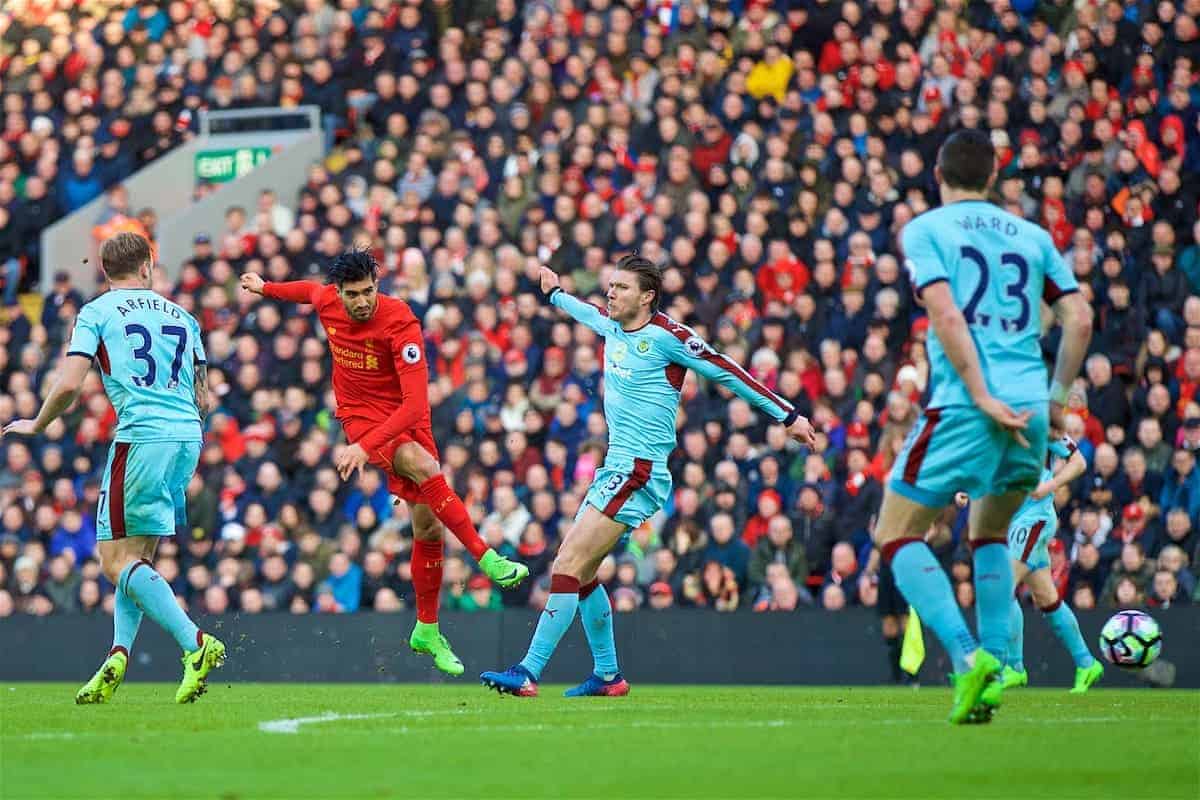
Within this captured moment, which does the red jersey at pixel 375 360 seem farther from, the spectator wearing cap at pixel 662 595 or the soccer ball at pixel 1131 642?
Answer: the spectator wearing cap at pixel 662 595

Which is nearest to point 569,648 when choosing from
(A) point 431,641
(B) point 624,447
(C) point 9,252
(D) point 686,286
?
(D) point 686,286

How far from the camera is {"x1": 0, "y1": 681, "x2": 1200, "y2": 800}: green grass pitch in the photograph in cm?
680

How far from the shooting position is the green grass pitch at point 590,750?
22.3ft

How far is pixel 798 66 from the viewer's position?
20.5 m

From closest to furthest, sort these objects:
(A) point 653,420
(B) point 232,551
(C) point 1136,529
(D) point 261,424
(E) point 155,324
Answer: (E) point 155,324 → (A) point 653,420 → (C) point 1136,529 → (B) point 232,551 → (D) point 261,424

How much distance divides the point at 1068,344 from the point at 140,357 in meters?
5.06

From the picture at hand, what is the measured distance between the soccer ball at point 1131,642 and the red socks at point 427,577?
4.48 meters

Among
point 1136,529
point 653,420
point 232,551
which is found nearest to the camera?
point 653,420

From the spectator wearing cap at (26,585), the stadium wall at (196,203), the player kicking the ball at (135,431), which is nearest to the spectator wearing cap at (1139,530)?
the player kicking the ball at (135,431)

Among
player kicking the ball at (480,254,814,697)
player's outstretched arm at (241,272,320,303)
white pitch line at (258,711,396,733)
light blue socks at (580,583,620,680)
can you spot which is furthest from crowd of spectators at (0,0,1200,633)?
white pitch line at (258,711,396,733)

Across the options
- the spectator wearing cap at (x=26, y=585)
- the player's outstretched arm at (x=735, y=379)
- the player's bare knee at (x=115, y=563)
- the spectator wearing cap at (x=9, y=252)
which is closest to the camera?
the player's bare knee at (x=115, y=563)

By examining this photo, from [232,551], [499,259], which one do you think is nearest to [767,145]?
[499,259]

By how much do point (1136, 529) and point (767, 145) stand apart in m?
5.92

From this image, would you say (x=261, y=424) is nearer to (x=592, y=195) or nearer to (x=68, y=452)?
(x=68, y=452)
